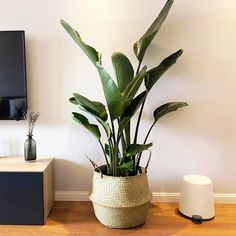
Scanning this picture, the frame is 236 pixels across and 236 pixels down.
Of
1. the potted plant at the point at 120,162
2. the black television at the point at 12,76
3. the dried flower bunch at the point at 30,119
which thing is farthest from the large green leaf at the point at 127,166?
the black television at the point at 12,76

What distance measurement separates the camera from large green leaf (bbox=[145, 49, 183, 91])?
1990 mm

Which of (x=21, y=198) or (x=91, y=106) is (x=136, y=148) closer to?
(x=91, y=106)

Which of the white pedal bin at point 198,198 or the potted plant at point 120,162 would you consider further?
the white pedal bin at point 198,198

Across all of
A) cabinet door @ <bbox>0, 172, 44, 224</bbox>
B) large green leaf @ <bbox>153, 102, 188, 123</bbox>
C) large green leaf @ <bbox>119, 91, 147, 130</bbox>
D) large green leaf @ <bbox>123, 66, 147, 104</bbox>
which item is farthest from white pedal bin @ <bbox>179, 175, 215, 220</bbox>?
cabinet door @ <bbox>0, 172, 44, 224</bbox>

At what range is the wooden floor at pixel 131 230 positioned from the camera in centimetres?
184

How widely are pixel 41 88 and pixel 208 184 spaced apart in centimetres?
160

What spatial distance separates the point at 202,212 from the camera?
200cm

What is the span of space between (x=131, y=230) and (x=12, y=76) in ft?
5.04

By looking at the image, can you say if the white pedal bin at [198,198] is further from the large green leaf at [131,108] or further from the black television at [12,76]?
the black television at [12,76]

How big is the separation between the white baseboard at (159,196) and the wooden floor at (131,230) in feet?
0.41

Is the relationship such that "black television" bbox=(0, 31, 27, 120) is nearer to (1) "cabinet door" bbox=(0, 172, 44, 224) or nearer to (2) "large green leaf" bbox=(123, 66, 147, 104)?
(1) "cabinet door" bbox=(0, 172, 44, 224)

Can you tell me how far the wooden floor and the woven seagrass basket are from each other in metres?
0.08

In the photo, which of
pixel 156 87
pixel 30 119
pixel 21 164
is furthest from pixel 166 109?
pixel 21 164

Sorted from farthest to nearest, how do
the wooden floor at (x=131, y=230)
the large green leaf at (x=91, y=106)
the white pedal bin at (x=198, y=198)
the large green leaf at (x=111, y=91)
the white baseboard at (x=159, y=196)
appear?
the white baseboard at (x=159, y=196) < the white pedal bin at (x=198, y=198) < the wooden floor at (x=131, y=230) < the large green leaf at (x=91, y=106) < the large green leaf at (x=111, y=91)
